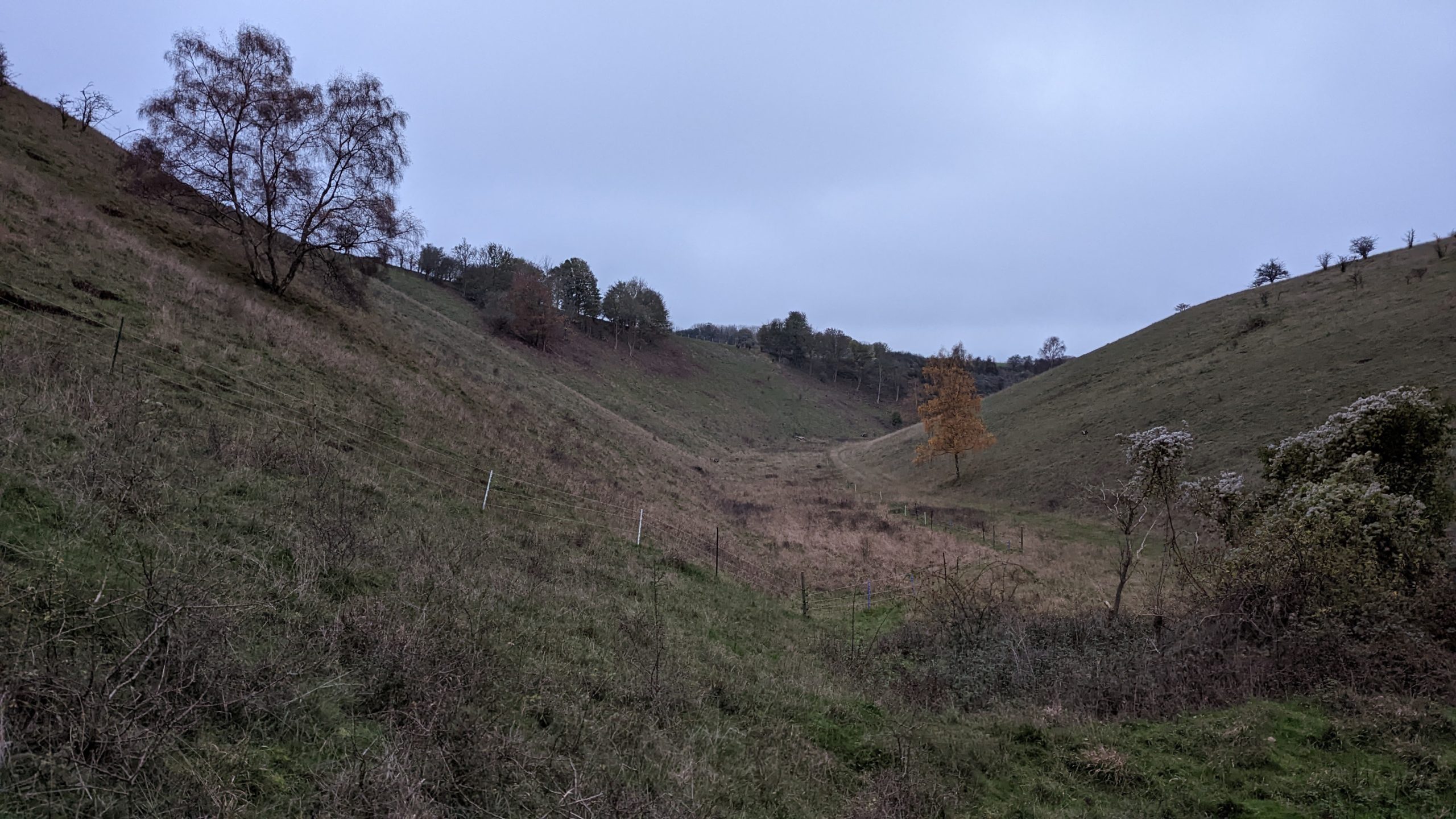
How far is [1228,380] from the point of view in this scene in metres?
37.0

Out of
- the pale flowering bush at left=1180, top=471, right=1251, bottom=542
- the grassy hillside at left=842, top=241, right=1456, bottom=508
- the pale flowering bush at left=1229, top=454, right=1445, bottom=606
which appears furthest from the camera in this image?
the grassy hillside at left=842, top=241, right=1456, bottom=508

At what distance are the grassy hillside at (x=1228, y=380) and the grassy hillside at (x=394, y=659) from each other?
2578 centimetres

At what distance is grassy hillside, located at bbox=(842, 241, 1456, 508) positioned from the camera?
29.2 meters

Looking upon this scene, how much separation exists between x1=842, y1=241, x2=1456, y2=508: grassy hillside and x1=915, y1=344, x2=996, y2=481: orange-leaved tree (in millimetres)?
1854

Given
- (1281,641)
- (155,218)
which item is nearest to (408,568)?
(1281,641)

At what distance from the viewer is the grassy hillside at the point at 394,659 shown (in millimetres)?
3865

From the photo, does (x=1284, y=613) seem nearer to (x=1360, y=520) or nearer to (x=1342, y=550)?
(x=1342, y=550)

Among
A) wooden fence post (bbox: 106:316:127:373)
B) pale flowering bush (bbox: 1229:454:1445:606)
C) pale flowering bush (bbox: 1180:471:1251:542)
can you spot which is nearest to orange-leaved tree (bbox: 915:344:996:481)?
pale flowering bush (bbox: 1180:471:1251:542)

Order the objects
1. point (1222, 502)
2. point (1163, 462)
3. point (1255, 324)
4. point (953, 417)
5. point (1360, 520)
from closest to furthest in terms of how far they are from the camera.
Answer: point (1360, 520)
point (1222, 502)
point (1163, 462)
point (953, 417)
point (1255, 324)

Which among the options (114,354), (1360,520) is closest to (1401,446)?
(1360,520)

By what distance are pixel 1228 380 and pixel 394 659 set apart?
45.9 meters

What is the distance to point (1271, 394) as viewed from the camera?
32.2 metres

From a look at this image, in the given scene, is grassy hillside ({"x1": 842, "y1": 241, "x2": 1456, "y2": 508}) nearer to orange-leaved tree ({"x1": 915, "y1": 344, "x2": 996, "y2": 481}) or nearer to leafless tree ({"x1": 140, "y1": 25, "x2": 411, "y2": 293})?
orange-leaved tree ({"x1": 915, "y1": 344, "x2": 996, "y2": 481})

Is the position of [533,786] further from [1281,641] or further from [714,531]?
[714,531]
